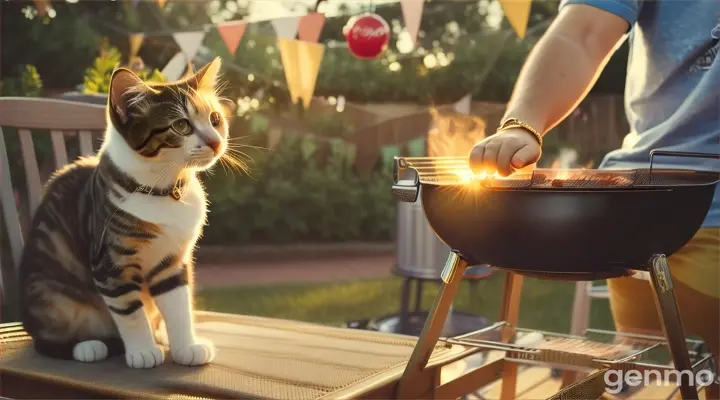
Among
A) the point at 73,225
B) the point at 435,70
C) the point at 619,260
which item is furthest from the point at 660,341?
the point at 435,70

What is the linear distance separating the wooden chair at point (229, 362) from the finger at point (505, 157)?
0.33m

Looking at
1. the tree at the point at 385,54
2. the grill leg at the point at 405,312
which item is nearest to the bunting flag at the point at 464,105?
the tree at the point at 385,54

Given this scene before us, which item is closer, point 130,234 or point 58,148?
point 130,234

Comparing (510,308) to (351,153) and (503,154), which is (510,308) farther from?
(351,153)

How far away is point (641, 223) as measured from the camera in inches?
35.0

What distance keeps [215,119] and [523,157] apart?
0.53 metres

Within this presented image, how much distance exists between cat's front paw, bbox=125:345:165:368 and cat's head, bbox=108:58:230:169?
0.31 m

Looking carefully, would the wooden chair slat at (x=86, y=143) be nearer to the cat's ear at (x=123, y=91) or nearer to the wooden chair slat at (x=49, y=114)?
the wooden chair slat at (x=49, y=114)

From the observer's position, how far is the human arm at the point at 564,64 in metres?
1.11

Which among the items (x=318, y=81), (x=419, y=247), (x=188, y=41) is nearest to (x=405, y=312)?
(x=419, y=247)

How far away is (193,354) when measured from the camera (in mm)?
1165

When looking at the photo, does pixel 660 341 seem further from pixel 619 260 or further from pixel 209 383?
pixel 209 383

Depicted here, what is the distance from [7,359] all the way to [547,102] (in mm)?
974

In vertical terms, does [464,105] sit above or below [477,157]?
below
